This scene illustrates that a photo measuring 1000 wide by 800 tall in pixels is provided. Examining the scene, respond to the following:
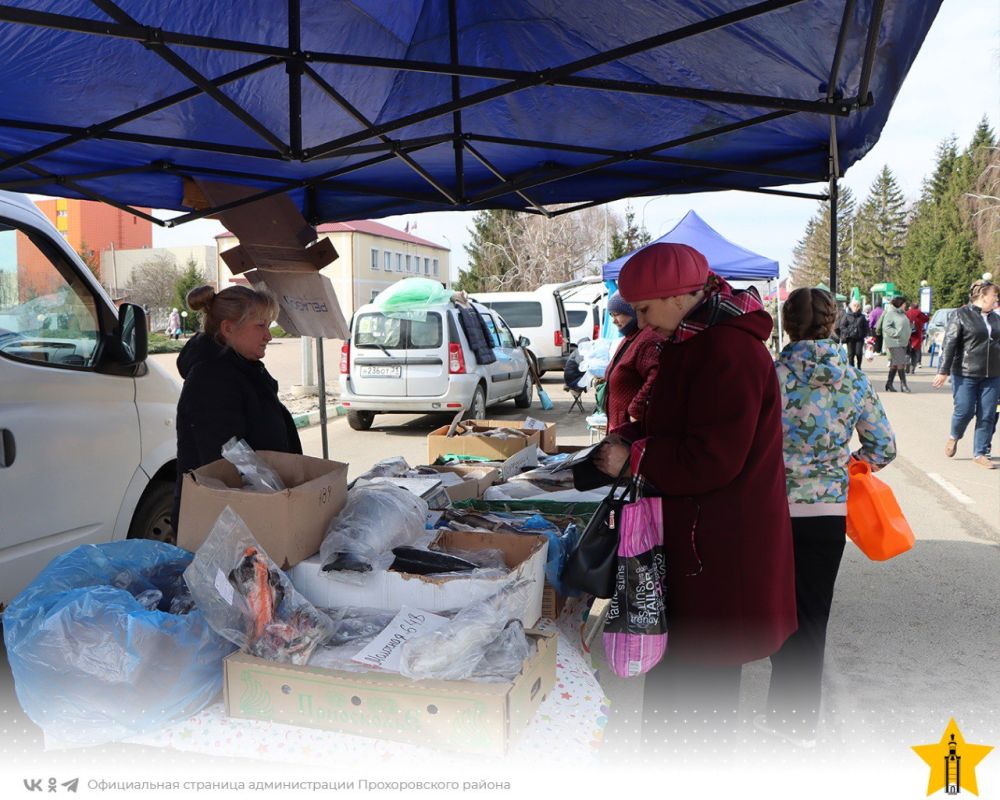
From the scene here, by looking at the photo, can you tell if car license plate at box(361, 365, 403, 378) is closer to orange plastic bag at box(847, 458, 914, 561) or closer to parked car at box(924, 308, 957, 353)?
orange plastic bag at box(847, 458, 914, 561)

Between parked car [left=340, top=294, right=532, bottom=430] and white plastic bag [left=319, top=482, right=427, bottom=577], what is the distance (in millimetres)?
8791

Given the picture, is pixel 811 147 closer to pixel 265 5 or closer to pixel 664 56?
pixel 664 56

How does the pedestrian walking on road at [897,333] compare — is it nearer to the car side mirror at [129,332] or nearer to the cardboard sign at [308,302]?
the cardboard sign at [308,302]

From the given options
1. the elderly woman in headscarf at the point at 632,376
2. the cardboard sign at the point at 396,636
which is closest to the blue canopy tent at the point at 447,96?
the elderly woman in headscarf at the point at 632,376

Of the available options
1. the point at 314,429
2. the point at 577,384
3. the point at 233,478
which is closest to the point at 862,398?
the point at 233,478

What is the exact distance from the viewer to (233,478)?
285 cm

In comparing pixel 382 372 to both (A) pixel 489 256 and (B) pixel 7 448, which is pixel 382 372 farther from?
(A) pixel 489 256

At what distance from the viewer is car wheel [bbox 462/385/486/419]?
12.0 metres

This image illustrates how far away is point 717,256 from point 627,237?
48.8 metres

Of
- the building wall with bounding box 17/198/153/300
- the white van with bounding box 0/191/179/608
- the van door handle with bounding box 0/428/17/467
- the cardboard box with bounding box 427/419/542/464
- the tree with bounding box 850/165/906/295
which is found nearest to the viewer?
the van door handle with bounding box 0/428/17/467

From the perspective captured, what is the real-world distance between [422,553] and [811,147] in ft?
10.2

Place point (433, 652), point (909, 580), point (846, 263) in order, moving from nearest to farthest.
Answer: point (433, 652), point (909, 580), point (846, 263)

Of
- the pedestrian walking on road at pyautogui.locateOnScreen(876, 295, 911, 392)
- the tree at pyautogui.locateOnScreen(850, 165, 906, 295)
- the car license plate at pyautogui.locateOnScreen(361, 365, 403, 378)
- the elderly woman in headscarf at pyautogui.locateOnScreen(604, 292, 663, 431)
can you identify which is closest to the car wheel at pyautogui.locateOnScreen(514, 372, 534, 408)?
the car license plate at pyautogui.locateOnScreen(361, 365, 403, 378)

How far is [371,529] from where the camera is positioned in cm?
261
